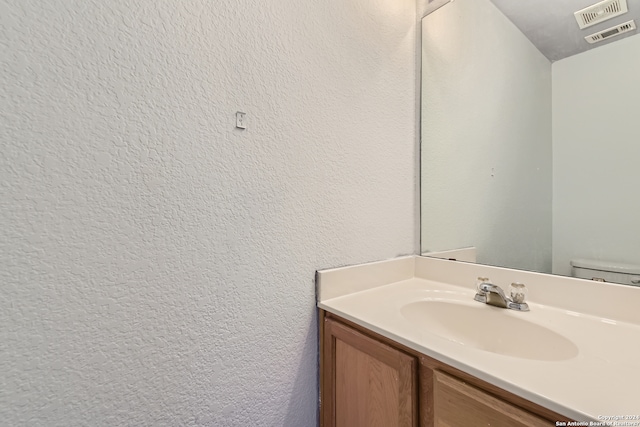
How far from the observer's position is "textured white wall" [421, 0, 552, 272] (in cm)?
108

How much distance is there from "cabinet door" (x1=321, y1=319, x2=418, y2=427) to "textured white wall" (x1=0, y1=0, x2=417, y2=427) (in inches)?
3.0

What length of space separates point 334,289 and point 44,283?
71 centimetres

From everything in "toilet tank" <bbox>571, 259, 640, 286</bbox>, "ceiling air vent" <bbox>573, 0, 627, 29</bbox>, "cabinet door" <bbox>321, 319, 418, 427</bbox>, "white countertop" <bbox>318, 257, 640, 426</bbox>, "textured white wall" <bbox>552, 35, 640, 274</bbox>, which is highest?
"ceiling air vent" <bbox>573, 0, 627, 29</bbox>

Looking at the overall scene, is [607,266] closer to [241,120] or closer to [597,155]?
[597,155]

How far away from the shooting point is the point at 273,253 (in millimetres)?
786

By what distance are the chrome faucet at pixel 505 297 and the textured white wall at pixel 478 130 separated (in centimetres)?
20

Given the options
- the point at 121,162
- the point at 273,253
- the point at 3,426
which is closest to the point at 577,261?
the point at 273,253

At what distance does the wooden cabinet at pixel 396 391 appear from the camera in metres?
0.48

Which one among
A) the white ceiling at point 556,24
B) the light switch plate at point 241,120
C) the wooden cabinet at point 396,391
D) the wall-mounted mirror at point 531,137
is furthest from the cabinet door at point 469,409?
the white ceiling at point 556,24

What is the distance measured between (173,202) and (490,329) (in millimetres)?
1007

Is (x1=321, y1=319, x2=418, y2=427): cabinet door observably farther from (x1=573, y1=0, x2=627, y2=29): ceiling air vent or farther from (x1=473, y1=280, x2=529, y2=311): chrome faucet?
(x1=573, y1=0, x2=627, y2=29): ceiling air vent

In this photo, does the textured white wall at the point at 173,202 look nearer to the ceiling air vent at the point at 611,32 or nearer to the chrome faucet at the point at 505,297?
the chrome faucet at the point at 505,297

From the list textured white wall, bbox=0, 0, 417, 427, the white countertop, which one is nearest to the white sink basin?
the white countertop

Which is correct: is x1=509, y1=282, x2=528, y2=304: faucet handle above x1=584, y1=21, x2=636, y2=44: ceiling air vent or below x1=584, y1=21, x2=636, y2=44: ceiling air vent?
below
